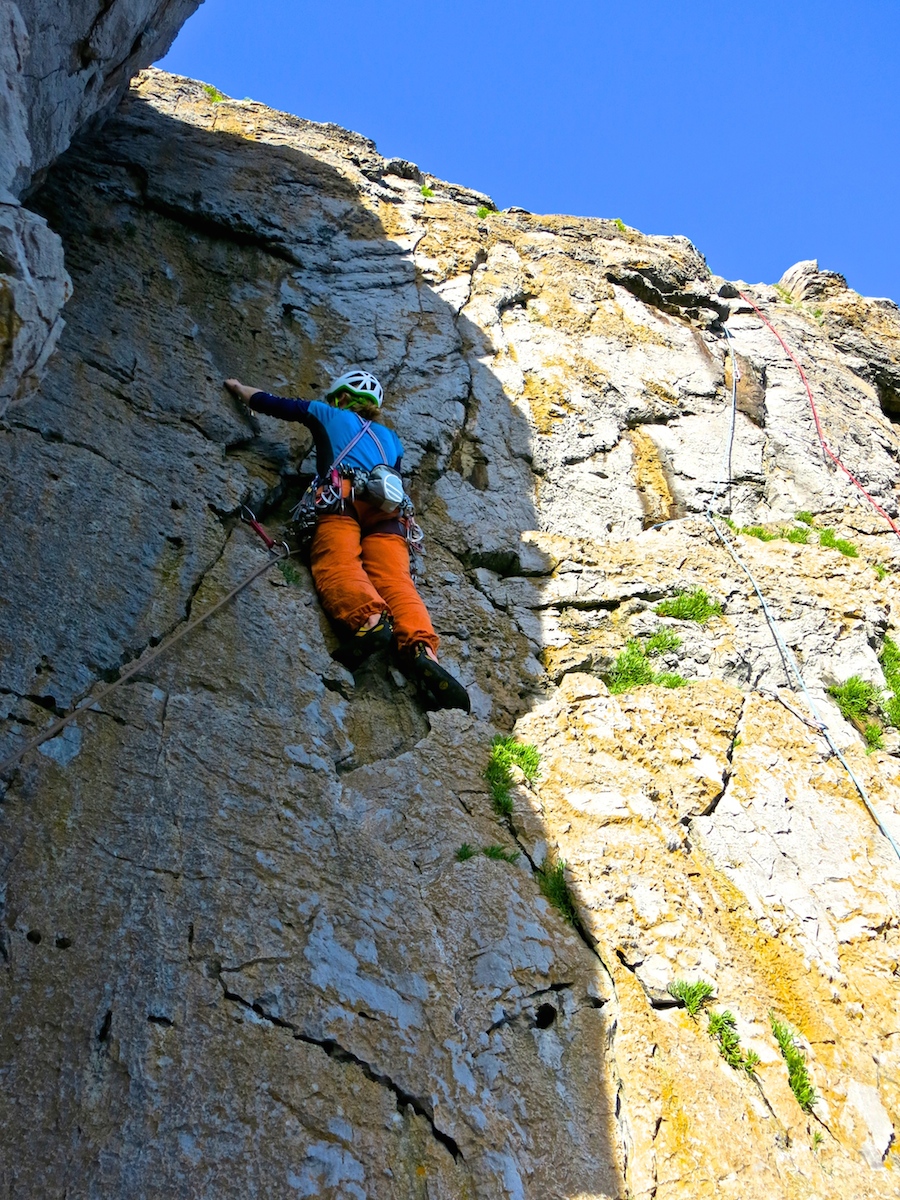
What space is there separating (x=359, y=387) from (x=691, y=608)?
3.01 meters

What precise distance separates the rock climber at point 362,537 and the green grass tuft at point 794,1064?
2545mm

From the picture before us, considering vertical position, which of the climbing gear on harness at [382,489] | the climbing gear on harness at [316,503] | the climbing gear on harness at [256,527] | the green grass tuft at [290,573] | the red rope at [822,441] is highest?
the red rope at [822,441]

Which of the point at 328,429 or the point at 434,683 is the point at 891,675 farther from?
the point at 328,429

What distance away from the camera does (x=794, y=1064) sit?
4.74 metres

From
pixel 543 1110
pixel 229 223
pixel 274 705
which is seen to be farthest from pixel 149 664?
pixel 229 223

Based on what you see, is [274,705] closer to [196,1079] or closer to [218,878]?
[218,878]

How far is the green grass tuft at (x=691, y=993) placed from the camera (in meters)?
4.87

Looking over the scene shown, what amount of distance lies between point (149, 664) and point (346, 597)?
1.37 metres

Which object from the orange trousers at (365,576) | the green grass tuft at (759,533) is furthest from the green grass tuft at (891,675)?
the orange trousers at (365,576)

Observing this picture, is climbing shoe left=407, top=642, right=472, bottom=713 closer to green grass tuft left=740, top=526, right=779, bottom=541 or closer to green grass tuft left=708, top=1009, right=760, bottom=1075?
green grass tuft left=708, top=1009, right=760, bottom=1075

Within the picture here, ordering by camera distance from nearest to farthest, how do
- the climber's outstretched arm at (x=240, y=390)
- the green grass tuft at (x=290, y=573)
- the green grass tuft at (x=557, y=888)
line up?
1. the green grass tuft at (x=557, y=888)
2. the green grass tuft at (x=290, y=573)
3. the climber's outstretched arm at (x=240, y=390)

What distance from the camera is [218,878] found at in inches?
178

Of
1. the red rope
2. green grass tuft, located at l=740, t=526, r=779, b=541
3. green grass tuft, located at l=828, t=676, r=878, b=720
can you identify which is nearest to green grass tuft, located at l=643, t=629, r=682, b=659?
green grass tuft, located at l=828, t=676, r=878, b=720

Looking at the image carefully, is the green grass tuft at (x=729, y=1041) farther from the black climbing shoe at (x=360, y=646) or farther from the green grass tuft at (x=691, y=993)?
the black climbing shoe at (x=360, y=646)
